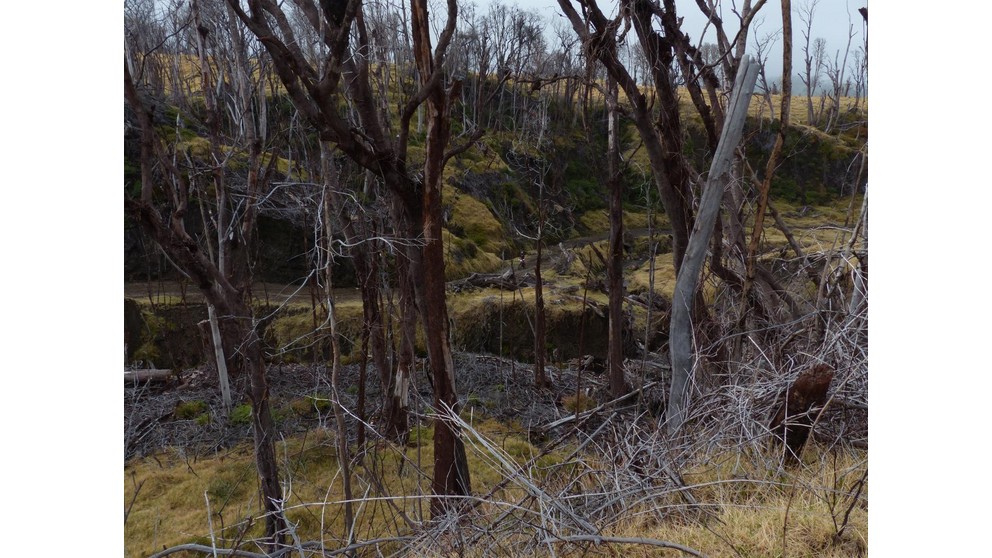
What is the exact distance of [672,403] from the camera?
14.9ft

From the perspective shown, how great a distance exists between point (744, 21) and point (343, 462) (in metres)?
4.81

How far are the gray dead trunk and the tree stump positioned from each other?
69cm

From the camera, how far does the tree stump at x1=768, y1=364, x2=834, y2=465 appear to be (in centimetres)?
345

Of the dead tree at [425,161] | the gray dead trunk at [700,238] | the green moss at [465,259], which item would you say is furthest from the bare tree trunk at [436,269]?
the green moss at [465,259]

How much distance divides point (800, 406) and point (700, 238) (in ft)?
4.35

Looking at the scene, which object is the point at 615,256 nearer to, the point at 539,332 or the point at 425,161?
the point at 539,332

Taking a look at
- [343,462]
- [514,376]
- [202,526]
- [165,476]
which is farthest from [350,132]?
[514,376]

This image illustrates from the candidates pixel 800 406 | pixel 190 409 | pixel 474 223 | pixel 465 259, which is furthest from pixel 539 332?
pixel 474 223

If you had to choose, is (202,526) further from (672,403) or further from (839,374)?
(839,374)

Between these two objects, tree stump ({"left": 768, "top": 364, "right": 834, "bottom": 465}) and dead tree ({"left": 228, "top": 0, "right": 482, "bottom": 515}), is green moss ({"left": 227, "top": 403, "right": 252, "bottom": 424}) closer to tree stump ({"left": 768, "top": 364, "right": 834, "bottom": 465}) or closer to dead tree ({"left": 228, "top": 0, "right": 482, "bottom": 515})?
dead tree ({"left": 228, "top": 0, "right": 482, "bottom": 515})

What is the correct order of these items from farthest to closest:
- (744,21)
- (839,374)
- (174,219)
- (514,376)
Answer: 1. (514,376)
2. (744,21)
3. (174,219)
4. (839,374)

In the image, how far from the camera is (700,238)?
14.4 ft

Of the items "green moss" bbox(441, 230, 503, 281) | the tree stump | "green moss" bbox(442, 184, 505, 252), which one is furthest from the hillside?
"green moss" bbox(442, 184, 505, 252)

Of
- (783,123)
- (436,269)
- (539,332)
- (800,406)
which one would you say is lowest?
(539,332)
